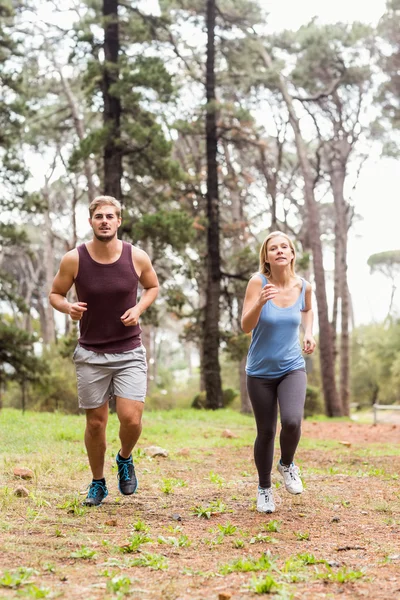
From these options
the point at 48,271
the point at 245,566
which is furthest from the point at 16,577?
the point at 48,271

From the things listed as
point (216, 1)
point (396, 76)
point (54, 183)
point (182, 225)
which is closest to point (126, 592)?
point (182, 225)

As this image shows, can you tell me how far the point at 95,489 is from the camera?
5.61 m

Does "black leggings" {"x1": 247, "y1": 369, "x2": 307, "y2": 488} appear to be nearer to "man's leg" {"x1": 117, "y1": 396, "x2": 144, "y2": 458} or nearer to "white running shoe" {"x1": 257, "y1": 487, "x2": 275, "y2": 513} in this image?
"white running shoe" {"x1": 257, "y1": 487, "x2": 275, "y2": 513}

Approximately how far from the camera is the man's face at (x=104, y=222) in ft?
17.8

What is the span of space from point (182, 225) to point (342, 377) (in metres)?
11.6

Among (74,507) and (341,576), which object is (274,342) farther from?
(341,576)

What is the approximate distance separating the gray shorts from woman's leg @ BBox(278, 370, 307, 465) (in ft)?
3.38

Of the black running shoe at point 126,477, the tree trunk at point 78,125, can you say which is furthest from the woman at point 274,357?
the tree trunk at point 78,125

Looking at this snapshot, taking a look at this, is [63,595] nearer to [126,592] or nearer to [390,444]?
[126,592]

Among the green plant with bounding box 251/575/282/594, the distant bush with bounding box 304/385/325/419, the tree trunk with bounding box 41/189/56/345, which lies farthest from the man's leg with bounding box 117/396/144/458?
the distant bush with bounding box 304/385/325/419

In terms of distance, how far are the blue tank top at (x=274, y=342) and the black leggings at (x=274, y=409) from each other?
61mm

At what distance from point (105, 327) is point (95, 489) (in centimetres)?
121

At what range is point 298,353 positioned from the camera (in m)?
5.55

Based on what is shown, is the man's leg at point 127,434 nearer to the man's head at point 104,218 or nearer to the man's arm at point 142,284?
the man's arm at point 142,284
